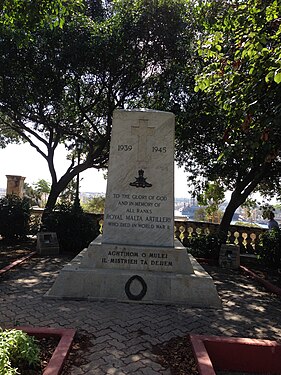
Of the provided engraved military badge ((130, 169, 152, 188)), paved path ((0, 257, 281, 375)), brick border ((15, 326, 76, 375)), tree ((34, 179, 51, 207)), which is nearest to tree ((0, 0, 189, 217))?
engraved military badge ((130, 169, 152, 188))

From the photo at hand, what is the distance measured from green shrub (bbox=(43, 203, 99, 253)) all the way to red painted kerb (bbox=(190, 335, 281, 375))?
7.57 m

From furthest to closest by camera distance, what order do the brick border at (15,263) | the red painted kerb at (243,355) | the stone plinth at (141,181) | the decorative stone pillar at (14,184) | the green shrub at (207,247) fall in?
the decorative stone pillar at (14,184) → the green shrub at (207,247) → the brick border at (15,263) → the stone plinth at (141,181) → the red painted kerb at (243,355)

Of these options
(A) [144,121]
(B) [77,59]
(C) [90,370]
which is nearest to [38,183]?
(B) [77,59]

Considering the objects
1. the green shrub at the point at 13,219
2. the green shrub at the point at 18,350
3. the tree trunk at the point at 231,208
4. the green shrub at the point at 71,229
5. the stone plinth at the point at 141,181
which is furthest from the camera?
the tree trunk at the point at 231,208

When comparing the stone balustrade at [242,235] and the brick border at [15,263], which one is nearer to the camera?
the brick border at [15,263]

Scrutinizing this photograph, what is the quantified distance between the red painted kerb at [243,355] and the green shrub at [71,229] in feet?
24.8

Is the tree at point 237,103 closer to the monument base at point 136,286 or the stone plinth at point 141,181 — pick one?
the stone plinth at point 141,181

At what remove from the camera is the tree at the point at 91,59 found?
10.1 m

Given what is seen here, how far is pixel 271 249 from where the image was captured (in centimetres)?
979

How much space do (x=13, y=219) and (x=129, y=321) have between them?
8143mm

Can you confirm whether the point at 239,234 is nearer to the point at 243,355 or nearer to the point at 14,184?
the point at 243,355

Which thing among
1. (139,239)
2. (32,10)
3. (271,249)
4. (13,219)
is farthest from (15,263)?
(271,249)

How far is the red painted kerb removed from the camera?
3418 millimetres

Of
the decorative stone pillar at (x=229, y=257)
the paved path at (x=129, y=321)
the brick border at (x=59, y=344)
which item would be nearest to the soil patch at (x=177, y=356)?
the paved path at (x=129, y=321)
